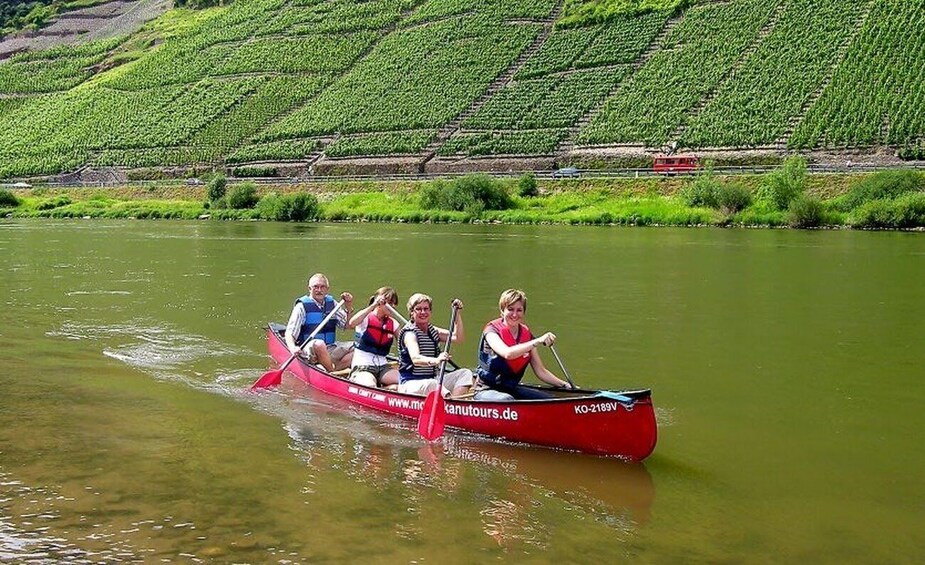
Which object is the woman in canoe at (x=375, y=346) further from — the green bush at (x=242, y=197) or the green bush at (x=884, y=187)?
the green bush at (x=242, y=197)

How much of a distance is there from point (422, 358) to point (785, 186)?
50.8 metres

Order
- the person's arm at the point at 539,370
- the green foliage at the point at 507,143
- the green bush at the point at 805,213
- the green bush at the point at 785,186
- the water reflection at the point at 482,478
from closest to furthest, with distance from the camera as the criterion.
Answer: the water reflection at the point at 482,478
the person's arm at the point at 539,370
the green bush at the point at 805,213
the green bush at the point at 785,186
the green foliage at the point at 507,143

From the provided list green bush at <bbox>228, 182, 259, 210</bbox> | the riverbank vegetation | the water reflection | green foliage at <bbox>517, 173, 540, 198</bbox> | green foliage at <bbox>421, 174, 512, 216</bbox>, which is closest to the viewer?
the water reflection

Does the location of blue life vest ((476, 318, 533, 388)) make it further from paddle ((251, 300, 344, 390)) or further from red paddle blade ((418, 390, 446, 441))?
paddle ((251, 300, 344, 390))

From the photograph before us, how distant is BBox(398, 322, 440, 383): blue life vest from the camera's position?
15.0 m

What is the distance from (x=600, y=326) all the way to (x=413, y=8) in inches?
4642

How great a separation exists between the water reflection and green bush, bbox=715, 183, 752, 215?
5074cm

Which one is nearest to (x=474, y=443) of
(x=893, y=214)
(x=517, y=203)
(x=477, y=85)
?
(x=893, y=214)

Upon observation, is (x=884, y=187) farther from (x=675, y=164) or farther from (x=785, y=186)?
(x=675, y=164)

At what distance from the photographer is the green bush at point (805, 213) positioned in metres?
57.3

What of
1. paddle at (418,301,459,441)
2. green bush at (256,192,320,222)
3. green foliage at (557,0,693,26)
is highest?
green foliage at (557,0,693,26)

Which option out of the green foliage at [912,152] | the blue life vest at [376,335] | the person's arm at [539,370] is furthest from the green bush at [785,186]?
the person's arm at [539,370]

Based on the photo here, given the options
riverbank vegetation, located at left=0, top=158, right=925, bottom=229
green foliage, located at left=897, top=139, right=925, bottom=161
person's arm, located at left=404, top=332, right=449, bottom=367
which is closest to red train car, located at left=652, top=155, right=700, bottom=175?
riverbank vegetation, located at left=0, top=158, right=925, bottom=229

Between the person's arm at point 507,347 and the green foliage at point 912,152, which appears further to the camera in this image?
the green foliage at point 912,152
